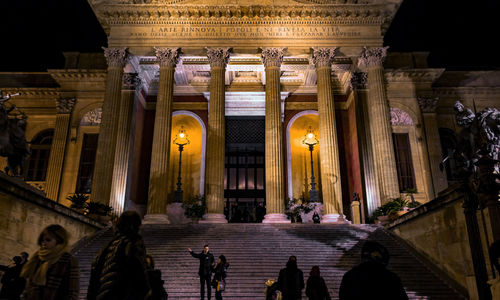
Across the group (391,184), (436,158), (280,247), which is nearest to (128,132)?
(280,247)

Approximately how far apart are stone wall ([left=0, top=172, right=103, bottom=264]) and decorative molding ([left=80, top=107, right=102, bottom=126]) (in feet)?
40.1

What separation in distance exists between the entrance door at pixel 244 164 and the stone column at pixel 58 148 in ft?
32.9

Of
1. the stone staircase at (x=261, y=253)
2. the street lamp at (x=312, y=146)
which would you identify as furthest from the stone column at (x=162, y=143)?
the street lamp at (x=312, y=146)

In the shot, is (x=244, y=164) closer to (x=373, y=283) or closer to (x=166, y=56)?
(x=166, y=56)

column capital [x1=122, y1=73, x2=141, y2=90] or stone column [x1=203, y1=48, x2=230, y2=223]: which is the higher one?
column capital [x1=122, y1=73, x2=141, y2=90]

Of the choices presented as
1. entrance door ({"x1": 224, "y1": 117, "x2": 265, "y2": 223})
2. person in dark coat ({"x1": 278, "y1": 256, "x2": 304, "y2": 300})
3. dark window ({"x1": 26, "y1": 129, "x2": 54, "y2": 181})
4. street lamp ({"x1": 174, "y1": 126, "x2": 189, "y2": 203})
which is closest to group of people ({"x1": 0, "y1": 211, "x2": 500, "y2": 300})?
person in dark coat ({"x1": 278, "y1": 256, "x2": 304, "y2": 300})

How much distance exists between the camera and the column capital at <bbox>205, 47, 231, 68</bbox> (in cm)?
1972

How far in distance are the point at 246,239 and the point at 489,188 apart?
907 cm

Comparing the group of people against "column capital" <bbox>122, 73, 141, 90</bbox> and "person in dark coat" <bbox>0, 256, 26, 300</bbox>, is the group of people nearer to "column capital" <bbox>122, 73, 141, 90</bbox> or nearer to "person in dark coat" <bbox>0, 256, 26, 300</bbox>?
"person in dark coat" <bbox>0, 256, 26, 300</bbox>

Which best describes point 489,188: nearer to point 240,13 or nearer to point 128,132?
point 240,13

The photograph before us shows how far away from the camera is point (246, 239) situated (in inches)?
546

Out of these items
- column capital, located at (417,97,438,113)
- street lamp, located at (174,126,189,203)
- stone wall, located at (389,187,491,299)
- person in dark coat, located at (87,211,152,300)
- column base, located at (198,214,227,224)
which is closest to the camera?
person in dark coat, located at (87,211,152,300)

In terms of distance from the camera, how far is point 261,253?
12.6 m

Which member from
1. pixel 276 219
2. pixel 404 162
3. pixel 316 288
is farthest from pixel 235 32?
pixel 316 288
